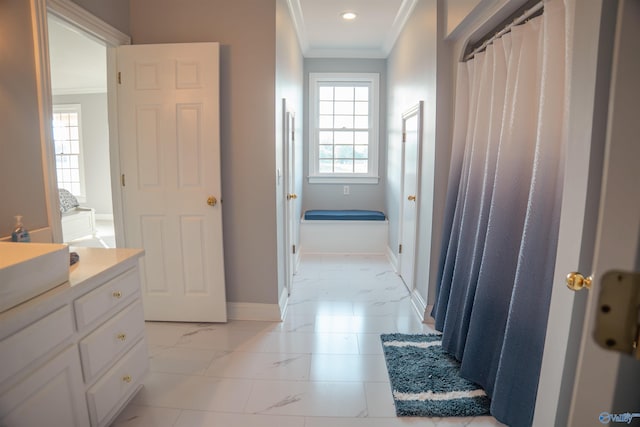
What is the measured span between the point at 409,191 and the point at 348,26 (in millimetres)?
2026

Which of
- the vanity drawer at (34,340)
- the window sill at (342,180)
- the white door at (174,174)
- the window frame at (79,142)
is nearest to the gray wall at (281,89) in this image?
the white door at (174,174)

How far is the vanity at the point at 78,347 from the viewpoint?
3.59ft

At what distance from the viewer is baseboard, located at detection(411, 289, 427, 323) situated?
2792mm

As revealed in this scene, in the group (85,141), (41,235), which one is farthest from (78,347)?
(85,141)

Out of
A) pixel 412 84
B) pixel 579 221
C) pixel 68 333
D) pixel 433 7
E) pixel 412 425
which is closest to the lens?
pixel 579 221

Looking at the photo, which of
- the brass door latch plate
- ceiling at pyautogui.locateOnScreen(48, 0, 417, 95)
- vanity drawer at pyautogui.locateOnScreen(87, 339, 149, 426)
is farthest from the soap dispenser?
the brass door latch plate

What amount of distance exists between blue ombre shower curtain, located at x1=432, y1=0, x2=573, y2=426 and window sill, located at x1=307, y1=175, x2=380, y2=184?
9.43ft

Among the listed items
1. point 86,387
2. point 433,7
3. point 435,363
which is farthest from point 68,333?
point 433,7

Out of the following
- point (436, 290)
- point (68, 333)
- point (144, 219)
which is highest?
point (144, 219)

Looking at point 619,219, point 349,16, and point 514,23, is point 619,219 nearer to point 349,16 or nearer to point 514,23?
point 514,23

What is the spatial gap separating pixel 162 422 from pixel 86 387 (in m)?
0.47

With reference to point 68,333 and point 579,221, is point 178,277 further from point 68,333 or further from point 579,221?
point 579,221

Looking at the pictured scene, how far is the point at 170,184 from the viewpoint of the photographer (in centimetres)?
261

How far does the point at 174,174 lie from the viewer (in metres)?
2.60
